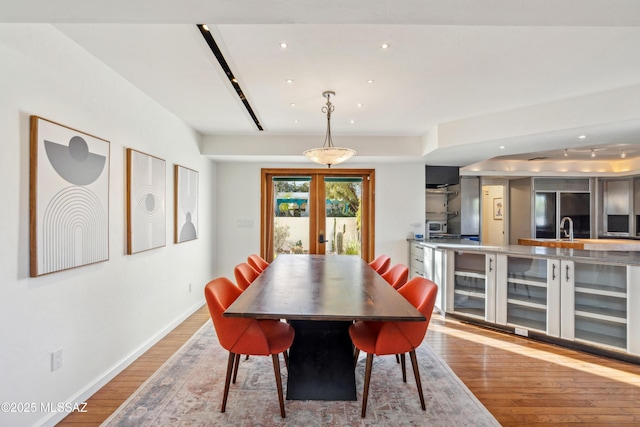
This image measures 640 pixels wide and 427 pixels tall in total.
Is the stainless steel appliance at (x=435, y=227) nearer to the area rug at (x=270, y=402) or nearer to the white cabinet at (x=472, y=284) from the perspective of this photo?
the white cabinet at (x=472, y=284)

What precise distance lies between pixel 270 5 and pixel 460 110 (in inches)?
107

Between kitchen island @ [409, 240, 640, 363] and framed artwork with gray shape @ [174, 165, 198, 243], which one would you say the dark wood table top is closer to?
framed artwork with gray shape @ [174, 165, 198, 243]

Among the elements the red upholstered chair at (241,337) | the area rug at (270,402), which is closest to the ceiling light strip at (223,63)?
the red upholstered chair at (241,337)

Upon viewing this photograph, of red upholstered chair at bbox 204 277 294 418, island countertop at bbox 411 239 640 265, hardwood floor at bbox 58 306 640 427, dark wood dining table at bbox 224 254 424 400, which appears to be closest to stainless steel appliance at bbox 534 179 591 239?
island countertop at bbox 411 239 640 265

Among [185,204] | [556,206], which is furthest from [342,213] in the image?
[556,206]

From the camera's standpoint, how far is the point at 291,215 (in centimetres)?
542

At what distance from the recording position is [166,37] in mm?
2006

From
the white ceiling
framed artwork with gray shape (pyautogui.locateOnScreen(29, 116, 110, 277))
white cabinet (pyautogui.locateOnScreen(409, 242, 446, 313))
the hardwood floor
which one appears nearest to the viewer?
the white ceiling

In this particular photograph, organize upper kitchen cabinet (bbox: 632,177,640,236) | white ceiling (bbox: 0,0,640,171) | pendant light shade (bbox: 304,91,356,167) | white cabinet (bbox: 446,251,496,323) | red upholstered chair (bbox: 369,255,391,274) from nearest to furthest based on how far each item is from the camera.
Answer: white ceiling (bbox: 0,0,640,171)
pendant light shade (bbox: 304,91,356,167)
red upholstered chair (bbox: 369,255,391,274)
white cabinet (bbox: 446,251,496,323)
upper kitchen cabinet (bbox: 632,177,640,236)

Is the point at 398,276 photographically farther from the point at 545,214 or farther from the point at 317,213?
the point at 545,214

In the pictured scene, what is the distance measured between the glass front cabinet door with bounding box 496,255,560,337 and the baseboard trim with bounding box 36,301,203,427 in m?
3.76

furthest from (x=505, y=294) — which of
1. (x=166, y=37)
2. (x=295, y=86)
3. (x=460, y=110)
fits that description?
(x=166, y=37)

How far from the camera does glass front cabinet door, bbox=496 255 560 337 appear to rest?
3.23 metres

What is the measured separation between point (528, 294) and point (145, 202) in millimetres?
4147
